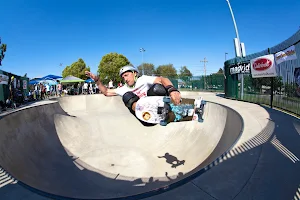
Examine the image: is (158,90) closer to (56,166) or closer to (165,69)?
(56,166)

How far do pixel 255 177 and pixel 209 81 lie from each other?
2735cm

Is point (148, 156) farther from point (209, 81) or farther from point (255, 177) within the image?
point (209, 81)

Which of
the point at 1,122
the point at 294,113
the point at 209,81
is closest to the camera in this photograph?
the point at 1,122

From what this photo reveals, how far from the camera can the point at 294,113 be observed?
8695mm

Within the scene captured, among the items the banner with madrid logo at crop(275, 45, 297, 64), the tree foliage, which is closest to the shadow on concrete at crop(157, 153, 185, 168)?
the banner with madrid logo at crop(275, 45, 297, 64)

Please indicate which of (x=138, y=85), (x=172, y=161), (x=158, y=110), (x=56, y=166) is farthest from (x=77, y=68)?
(x=158, y=110)

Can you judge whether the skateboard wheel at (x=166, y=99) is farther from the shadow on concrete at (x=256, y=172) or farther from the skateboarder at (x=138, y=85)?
the shadow on concrete at (x=256, y=172)

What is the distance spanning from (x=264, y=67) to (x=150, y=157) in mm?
7297

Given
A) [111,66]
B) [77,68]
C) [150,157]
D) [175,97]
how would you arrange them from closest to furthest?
[175,97] → [150,157] → [111,66] → [77,68]

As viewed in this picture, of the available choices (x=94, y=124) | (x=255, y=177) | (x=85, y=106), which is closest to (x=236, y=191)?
(x=255, y=177)

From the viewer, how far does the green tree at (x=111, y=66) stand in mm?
58731

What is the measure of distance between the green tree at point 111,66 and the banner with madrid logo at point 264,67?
48013 millimetres

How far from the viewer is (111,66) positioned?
194 feet

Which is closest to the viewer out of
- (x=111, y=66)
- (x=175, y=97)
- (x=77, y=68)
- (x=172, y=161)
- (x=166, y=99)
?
(x=175, y=97)
